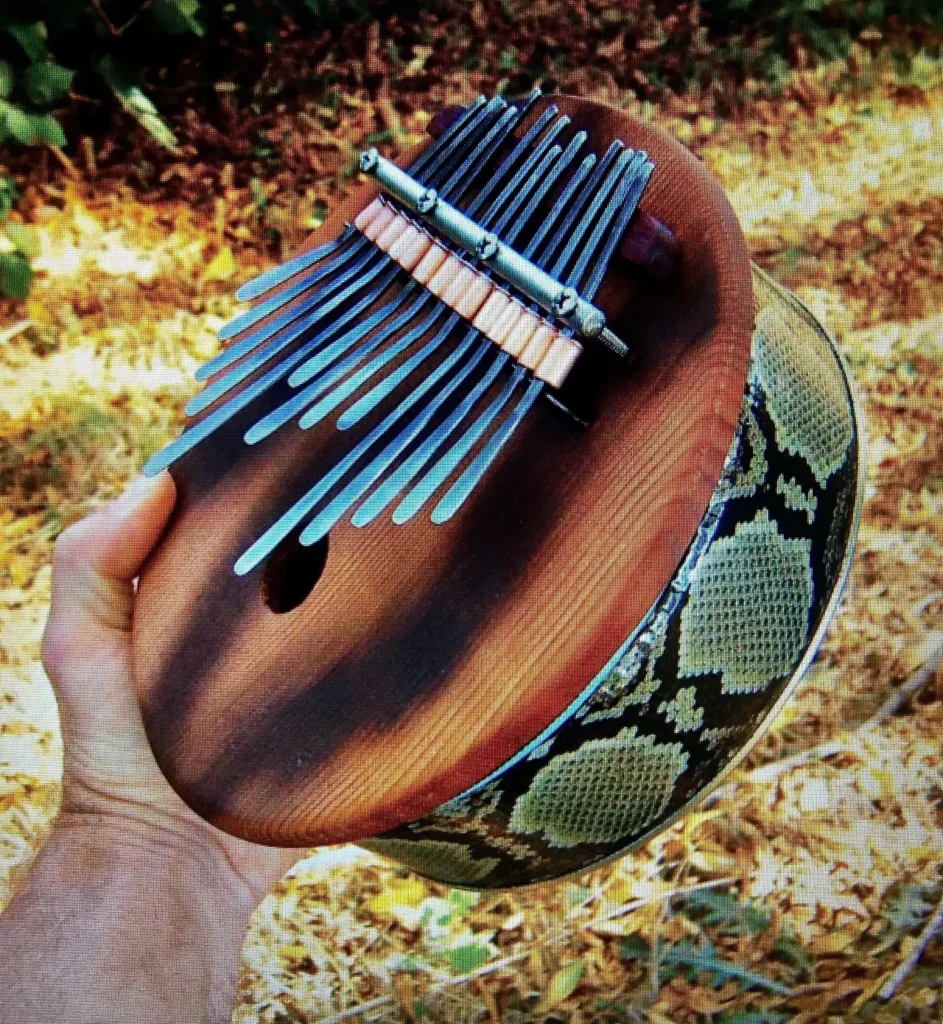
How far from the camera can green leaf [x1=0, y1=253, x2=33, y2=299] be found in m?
2.32

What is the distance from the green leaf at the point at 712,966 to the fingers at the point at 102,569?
3.45 ft

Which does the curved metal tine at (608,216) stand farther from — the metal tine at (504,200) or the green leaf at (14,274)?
the green leaf at (14,274)

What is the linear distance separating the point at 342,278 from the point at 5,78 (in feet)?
4.90

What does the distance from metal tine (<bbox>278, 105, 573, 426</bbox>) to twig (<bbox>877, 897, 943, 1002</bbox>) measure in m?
1.23

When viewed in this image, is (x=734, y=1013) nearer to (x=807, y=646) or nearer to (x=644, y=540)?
(x=807, y=646)

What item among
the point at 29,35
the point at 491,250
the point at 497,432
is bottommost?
the point at 29,35

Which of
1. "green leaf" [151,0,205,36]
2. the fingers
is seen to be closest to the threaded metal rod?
the fingers

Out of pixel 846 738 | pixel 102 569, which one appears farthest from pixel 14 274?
pixel 846 738

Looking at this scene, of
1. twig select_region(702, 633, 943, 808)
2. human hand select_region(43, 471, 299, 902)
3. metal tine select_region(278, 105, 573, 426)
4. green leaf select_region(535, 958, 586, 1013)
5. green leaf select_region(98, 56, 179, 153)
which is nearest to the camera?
metal tine select_region(278, 105, 573, 426)

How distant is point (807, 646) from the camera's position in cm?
114

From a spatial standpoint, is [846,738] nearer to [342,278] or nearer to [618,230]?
[618,230]

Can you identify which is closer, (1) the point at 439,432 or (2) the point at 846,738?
(1) the point at 439,432

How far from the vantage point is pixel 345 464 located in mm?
1028

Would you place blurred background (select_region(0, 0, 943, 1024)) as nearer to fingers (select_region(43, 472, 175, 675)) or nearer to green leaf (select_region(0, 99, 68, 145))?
green leaf (select_region(0, 99, 68, 145))
